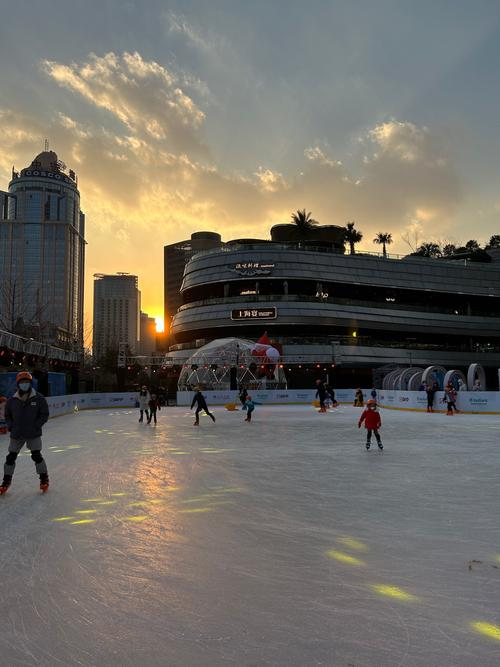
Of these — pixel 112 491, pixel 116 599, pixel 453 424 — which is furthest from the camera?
pixel 453 424

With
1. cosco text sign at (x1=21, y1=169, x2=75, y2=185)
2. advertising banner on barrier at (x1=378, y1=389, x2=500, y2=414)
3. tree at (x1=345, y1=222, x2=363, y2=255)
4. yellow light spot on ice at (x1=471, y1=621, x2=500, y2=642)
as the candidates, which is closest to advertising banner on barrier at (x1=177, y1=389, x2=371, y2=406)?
advertising banner on barrier at (x1=378, y1=389, x2=500, y2=414)

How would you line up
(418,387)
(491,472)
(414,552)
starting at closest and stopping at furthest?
(414,552) → (491,472) → (418,387)

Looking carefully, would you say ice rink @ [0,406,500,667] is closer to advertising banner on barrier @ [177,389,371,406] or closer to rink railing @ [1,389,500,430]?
rink railing @ [1,389,500,430]

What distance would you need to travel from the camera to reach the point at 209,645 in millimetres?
2965

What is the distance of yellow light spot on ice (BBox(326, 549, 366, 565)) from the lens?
14.7 feet

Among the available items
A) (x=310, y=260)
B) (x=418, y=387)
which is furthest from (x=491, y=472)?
(x=310, y=260)

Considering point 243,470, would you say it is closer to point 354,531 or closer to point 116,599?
point 354,531

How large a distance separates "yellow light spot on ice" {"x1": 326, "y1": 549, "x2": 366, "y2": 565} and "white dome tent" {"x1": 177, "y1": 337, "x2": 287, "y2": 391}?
3901 cm

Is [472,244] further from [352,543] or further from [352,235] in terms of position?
[352,543]

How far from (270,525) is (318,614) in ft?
7.69

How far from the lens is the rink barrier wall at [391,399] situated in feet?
86.6

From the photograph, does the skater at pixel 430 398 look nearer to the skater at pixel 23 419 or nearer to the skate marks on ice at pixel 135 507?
the skate marks on ice at pixel 135 507

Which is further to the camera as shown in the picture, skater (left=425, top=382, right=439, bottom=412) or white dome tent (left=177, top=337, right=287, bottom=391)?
white dome tent (left=177, top=337, right=287, bottom=391)

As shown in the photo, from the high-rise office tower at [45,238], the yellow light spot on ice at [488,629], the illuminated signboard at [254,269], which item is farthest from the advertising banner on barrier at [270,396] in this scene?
the high-rise office tower at [45,238]
